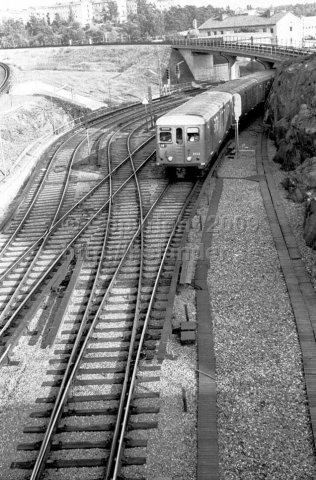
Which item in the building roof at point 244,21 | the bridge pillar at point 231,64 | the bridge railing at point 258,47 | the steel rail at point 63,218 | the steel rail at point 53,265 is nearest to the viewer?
the steel rail at point 53,265

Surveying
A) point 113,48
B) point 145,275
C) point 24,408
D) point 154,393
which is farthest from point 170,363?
point 113,48

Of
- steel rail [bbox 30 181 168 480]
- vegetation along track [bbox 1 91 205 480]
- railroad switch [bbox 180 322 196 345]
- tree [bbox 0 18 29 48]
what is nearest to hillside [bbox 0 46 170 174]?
vegetation along track [bbox 1 91 205 480]

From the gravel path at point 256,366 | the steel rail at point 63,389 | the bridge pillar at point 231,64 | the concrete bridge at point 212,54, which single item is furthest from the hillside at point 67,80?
the gravel path at point 256,366

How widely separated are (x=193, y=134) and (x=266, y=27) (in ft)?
260

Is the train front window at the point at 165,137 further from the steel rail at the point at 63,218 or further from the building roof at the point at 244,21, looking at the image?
the building roof at the point at 244,21

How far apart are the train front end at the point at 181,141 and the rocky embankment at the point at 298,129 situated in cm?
365

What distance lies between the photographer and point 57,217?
19.6 meters

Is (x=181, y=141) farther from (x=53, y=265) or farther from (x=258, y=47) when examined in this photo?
(x=258, y=47)

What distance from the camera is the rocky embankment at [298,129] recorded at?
19469 mm

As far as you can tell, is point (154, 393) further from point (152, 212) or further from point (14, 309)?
point (152, 212)

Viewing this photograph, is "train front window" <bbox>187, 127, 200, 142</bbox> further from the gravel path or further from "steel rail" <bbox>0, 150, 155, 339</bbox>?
the gravel path

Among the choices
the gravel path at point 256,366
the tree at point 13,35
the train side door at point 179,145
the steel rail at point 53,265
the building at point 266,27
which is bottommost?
the gravel path at point 256,366

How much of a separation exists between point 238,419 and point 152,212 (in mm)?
11178

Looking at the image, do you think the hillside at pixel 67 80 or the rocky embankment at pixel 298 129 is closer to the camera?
the rocky embankment at pixel 298 129
